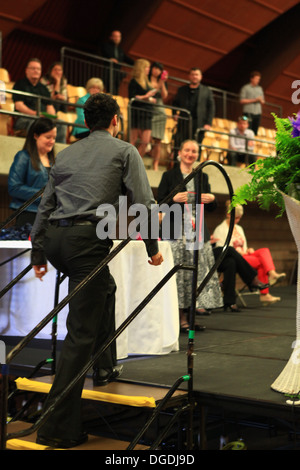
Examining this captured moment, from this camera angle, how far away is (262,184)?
116 inches

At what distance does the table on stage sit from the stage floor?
0.10m

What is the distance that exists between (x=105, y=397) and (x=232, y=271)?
3.68 meters

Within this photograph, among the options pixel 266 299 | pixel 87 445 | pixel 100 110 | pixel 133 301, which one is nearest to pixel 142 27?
pixel 266 299

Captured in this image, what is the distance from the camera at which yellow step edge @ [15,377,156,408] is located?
9.51 feet

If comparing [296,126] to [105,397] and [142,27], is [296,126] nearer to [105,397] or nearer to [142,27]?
[105,397]

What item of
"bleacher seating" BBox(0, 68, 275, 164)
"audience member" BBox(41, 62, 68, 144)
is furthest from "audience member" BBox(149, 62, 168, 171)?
"audience member" BBox(41, 62, 68, 144)

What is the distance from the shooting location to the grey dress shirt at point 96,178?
2.79m

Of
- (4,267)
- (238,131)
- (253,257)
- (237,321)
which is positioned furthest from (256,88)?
(4,267)

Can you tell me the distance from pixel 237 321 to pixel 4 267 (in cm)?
235

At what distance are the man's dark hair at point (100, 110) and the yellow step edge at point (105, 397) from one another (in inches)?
49.2

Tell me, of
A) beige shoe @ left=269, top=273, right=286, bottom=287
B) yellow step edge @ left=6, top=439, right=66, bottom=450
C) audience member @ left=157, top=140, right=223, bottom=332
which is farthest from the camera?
beige shoe @ left=269, top=273, right=286, bottom=287

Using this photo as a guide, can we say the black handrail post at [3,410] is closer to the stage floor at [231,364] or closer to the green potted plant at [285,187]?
the stage floor at [231,364]

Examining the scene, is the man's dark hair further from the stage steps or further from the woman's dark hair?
the woman's dark hair

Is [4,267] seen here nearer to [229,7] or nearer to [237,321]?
[237,321]
